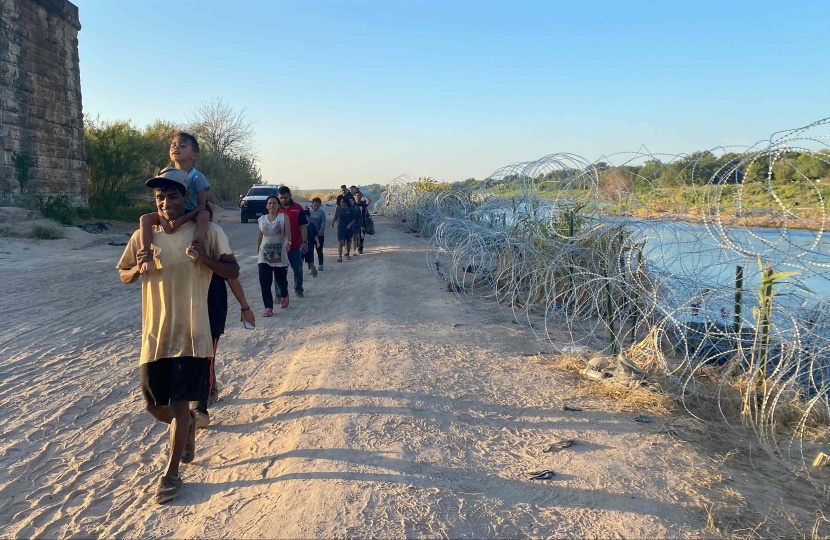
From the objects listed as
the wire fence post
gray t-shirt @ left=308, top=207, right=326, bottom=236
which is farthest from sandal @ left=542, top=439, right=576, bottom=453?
gray t-shirt @ left=308, top=207, right=326, bottom=236

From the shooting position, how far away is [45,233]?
14.9 meters

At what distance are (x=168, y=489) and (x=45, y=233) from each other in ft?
47.1

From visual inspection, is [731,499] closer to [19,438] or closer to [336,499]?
[336,499]

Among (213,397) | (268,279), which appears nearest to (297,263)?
(268,279)

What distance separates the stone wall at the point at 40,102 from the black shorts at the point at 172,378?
1566 centimetres

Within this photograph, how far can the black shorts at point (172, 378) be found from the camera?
3.25 metres

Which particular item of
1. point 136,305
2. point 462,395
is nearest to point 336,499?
point 462,395

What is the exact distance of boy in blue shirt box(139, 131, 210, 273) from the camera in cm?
325

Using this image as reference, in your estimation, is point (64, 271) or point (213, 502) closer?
point (213, 502)

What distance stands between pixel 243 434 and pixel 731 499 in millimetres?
3143

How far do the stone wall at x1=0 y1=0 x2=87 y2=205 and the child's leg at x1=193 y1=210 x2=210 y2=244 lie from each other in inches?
614

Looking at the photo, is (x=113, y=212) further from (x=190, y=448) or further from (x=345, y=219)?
(x=190, y=448)

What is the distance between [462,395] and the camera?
4852 mm

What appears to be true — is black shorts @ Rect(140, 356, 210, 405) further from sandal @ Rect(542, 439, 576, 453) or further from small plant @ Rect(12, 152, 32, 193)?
small plant @ Rect(12, 152, 32, 193)
